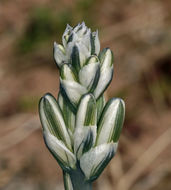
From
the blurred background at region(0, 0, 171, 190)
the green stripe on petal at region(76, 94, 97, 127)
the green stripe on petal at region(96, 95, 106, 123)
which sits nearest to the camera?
the green stripe on petal at region(76, 94, 97, 127)

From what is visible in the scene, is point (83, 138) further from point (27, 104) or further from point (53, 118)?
point (27, 104)

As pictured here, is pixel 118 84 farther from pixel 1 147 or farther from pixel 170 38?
pixel 1 147

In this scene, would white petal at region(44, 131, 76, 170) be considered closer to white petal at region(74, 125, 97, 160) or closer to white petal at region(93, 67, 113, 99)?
white petal at region(74, 125, 97, 160)

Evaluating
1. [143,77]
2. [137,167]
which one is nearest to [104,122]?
[137,167]

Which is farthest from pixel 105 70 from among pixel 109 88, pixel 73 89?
pixel 109 88

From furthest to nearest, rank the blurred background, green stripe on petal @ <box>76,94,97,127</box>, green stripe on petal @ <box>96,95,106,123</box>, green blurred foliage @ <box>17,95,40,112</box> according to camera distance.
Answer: green blurred foliage @ <box>17,95,40,112</box>, the blurred background, green stripe on petal @ <box>96,95,106,123</box>, green stripe on petal @ <box>76,94,97,127</box>

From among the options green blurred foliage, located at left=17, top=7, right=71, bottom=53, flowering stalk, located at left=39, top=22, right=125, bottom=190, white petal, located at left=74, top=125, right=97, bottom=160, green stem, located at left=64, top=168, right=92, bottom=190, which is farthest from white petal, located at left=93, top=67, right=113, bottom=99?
green blurred foliage, located at left=17, top=7, right=71, bottom=53
